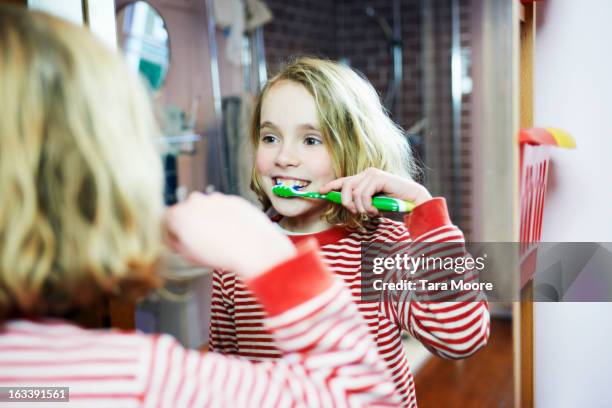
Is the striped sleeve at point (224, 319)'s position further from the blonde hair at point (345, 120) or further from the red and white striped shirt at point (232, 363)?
the red and white striped shirt at point (232, 363)

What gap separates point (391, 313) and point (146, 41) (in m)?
1.53

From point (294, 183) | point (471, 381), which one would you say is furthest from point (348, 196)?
point (471, 381)

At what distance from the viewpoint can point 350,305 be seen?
558 mm

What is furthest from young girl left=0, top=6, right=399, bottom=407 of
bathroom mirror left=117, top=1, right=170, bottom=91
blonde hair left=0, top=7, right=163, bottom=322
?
bathroom mirror left=117, top=1, right=170, bottom=91

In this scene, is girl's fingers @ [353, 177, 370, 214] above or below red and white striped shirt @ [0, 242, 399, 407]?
above

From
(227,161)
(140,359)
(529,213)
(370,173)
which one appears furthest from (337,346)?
(227,161)

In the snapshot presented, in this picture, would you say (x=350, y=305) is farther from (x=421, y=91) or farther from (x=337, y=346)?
(x=421, y=91)

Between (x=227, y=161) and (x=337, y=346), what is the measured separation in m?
2.34

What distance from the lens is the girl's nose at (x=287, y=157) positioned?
1.01 meters

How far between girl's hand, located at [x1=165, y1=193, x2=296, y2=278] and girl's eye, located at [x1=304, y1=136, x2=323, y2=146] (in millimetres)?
493

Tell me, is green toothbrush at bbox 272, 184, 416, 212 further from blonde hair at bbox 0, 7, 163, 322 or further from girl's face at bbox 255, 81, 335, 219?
blonde hair at bbox 0, 7, 163, 322

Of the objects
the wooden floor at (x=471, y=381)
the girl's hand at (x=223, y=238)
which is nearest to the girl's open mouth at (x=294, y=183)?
the girl's hand at (x=223, y=238)

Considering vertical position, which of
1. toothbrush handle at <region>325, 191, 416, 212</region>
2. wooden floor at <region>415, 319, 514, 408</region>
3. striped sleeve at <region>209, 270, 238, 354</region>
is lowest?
wooden floor at <region>415, 319, 514, 408</region>

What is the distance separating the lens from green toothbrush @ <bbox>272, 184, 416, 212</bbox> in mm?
904
